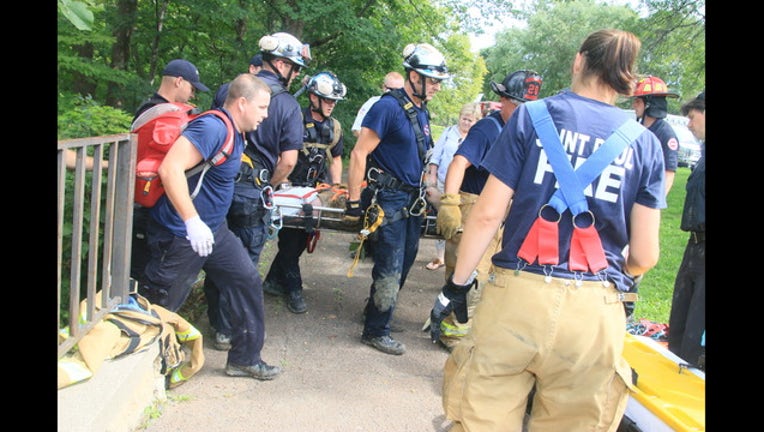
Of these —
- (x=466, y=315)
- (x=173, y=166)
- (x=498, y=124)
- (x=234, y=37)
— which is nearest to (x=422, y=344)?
(x=466, y=315)

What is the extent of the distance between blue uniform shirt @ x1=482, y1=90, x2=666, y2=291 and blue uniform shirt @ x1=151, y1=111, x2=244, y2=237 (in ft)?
5.92

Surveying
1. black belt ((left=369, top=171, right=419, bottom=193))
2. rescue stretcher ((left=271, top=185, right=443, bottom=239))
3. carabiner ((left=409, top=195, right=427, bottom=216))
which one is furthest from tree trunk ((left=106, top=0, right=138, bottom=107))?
carabiner ((left=409, top=195, right=427, bottom=216))

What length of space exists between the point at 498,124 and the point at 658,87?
134cm

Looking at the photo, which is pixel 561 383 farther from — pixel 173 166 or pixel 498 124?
pixel 498 124

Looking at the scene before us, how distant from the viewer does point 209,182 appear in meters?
3.94

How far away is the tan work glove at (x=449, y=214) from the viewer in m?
4.94

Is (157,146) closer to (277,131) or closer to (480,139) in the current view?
(277,131)

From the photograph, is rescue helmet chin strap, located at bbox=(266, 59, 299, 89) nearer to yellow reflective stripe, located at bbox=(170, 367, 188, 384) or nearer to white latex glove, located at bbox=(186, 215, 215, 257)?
white latex glove, located at bbox=(186, 215, 215, 257)

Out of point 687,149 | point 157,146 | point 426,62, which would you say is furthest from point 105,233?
point 687,149

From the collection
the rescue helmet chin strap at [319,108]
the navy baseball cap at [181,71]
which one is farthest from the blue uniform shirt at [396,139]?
the rescue helmet chin strap at [319,108]

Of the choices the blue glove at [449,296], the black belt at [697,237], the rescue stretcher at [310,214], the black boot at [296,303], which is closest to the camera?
the blue glove at [449,296]

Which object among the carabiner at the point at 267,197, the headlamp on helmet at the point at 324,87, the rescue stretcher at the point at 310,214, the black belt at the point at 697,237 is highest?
the headlamp on helmet at the point at 324,87

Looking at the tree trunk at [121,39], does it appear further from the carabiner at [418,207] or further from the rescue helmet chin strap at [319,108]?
the carabiner at [418,207]

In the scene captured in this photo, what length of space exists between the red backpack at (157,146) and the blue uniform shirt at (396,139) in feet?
4.16
